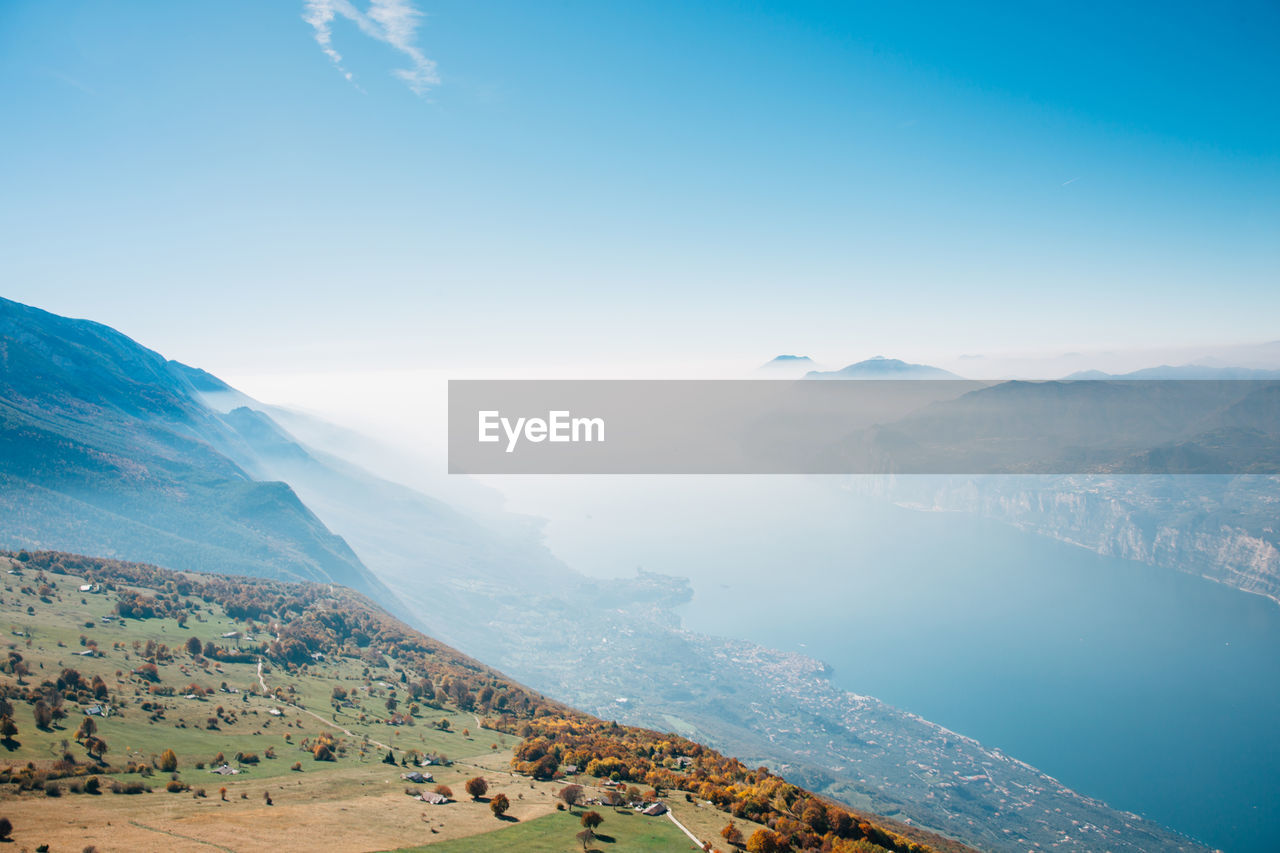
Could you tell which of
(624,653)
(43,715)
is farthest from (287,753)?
(624,653)

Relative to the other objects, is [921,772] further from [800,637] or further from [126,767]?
[126,767]

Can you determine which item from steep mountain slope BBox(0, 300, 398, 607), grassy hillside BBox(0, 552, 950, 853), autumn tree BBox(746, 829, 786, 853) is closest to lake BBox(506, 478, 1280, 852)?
grassy hillside BBox(0, 552, 950, 853)

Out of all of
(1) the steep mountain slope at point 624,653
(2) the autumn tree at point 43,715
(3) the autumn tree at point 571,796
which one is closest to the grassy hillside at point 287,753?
(2) the autumn tree at point 43,715

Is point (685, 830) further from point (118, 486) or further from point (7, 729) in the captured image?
point (118, 486)

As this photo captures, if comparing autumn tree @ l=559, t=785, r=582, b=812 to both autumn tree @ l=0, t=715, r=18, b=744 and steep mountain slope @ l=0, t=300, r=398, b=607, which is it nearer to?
A: autumn tree @ l=0, t=715, r=18, b=744

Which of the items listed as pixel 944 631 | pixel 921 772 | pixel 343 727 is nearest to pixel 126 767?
pixel 343 727

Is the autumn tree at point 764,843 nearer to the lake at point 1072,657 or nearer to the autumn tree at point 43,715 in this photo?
the autumn tree at point 43,715

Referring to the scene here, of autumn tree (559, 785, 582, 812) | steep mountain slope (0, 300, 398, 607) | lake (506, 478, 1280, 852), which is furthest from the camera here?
steep mountain slope (0, 300, 398, 607)

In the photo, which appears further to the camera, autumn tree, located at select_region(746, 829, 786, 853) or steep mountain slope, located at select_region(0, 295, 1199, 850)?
steep mountain slope, located at select_region(0, 295, 1199, 850)
